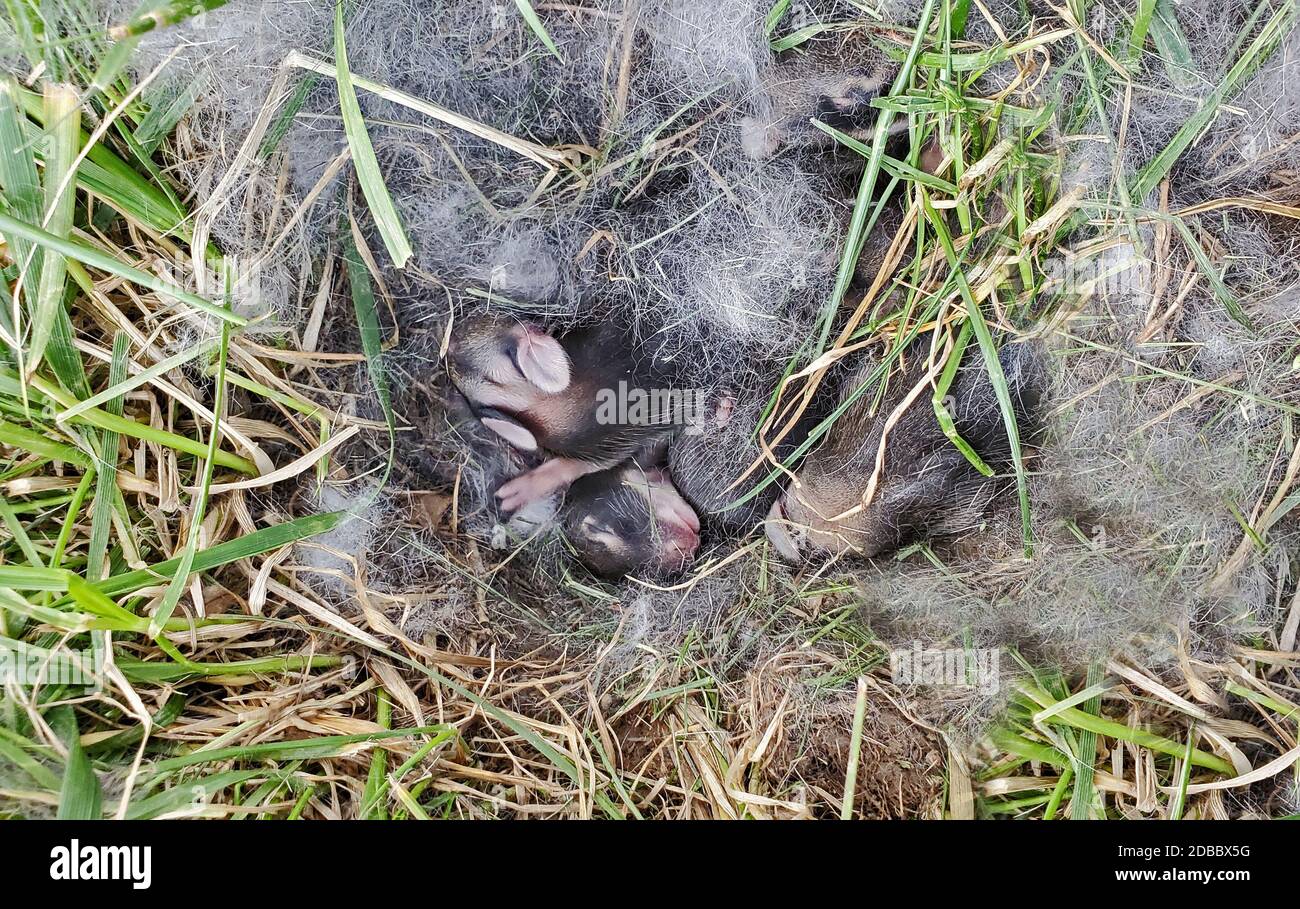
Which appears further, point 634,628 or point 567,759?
point 634,628

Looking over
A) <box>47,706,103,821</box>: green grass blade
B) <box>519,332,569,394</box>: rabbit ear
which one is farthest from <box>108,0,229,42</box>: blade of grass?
<box>47,706,103,821</box>: green grass blade

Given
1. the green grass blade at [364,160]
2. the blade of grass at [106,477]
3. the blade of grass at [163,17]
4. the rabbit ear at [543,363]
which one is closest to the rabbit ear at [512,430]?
the rabbit ear at [543,363]

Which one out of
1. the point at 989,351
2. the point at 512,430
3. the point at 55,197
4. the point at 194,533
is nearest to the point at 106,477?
the point at 194,533

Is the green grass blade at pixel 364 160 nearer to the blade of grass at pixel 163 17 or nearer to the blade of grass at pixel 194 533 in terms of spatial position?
the blade of grass at pixel 163 17

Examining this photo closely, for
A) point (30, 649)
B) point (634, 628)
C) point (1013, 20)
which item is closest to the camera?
point (30, 649)

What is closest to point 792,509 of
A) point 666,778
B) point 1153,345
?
point 666,778

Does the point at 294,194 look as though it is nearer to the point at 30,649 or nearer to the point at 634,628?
the point at 30,649
